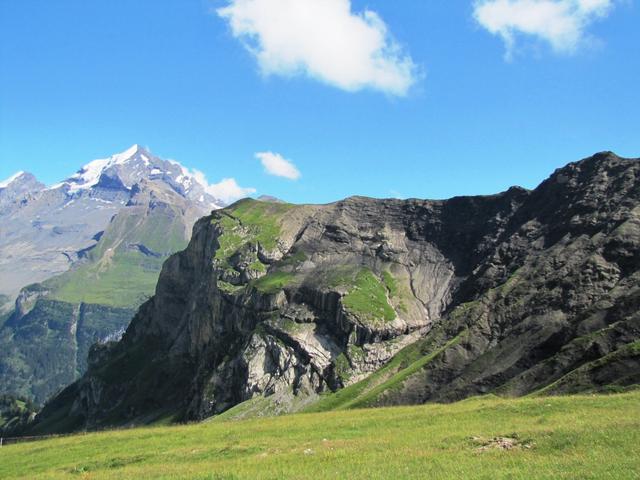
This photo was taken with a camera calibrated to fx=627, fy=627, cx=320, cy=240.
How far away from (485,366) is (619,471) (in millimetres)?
97458

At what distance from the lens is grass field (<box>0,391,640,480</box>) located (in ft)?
103

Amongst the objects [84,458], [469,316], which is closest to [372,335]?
[469,316]

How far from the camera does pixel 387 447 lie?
40562 millimetres

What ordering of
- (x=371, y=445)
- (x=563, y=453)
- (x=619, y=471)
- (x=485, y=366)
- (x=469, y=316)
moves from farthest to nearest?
(x=469, y=316) < (x=485, y=366) < (x=371, y=445) < (x=563, y=453) < (x=619, y=471)

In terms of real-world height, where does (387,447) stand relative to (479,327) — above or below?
below

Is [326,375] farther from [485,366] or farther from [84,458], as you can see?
[84,458]

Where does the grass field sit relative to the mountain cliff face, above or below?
below

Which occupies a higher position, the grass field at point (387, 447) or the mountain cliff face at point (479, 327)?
the mountain cliff face at point (479, 327)

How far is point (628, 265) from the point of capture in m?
133

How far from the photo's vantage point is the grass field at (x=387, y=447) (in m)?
31.2

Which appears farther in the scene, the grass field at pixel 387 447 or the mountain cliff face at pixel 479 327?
the mountain cliff face at pixel 479 327

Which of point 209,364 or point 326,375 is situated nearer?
point 326,375

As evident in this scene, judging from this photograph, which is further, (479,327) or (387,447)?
(479,327)

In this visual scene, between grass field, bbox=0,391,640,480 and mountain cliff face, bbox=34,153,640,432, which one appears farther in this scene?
mountain cliff face, bbox=34,153,640,432
